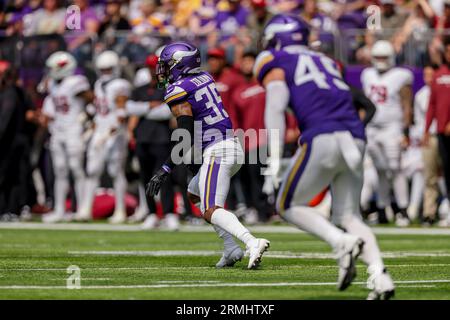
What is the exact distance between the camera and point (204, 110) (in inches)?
389

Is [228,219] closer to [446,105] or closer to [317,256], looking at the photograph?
[317,256]

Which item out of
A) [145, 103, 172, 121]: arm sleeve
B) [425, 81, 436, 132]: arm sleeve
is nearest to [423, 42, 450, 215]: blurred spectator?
[425, 81, 436, 132]: arm sleeve

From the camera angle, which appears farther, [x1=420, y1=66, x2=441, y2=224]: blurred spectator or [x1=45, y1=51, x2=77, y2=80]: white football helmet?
[x1=45, y1=51, x2=77, y2=80]: white football helmet

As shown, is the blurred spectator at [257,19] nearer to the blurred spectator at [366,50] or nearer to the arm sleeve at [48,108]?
the blurred spectator at [366,50]

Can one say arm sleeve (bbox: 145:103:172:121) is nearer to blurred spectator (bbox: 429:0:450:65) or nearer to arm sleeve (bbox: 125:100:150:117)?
arm sleeve (bbox: 125:100:150:117)

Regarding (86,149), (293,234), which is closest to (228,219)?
(293,234)

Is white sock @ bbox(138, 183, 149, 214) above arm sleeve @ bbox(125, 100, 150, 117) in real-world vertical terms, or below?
below

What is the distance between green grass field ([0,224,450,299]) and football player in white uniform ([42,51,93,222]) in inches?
155

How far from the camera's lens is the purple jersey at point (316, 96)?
7.37 metres

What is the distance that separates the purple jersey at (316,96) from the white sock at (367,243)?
1.74ft

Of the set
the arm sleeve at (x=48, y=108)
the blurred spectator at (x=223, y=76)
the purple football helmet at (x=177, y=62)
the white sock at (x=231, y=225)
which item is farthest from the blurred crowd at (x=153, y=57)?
the white sock at (x=231, y=225)

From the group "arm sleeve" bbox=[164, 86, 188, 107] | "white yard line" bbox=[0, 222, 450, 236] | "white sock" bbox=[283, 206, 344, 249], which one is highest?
"arm sleeve" bbox=[164, 86, 188, 107]

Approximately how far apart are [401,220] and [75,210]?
563cm

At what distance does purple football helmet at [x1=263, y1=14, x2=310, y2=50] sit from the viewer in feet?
25.7
